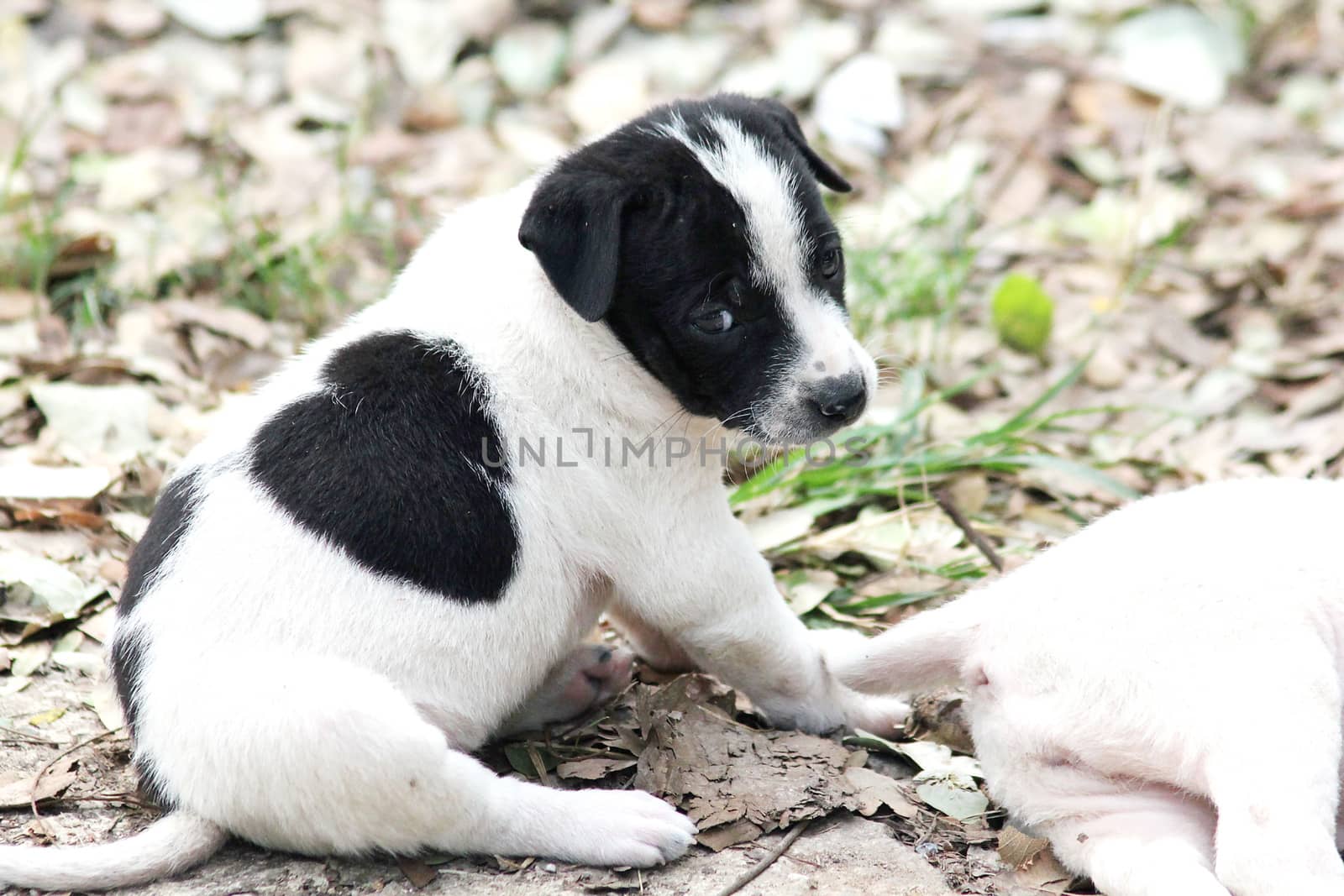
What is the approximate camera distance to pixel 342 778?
3.66 meters

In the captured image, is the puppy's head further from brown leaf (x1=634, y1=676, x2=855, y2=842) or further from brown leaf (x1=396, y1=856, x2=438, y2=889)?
brown leaf (x1=396, y1=856, x2=438, y2=889)

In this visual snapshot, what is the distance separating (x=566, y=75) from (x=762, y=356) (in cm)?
602

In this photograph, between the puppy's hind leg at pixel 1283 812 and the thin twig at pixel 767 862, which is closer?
the puppy's hind leg at pixel 1283 812

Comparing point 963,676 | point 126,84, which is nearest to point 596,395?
point 963,676

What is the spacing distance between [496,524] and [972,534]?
2.16 m

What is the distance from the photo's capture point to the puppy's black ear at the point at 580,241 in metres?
4.23

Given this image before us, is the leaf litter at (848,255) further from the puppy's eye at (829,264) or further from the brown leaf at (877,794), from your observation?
the puppy's eye at (829,264)

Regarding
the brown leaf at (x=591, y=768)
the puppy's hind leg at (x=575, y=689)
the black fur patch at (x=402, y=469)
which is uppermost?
the black fur patch at (x=402, y=469)

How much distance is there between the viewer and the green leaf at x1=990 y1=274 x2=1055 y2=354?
7508mm

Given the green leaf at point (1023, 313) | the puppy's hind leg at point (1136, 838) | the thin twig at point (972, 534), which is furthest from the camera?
the green leaf at point (1023, 313)

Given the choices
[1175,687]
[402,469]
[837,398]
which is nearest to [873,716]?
[837,398]

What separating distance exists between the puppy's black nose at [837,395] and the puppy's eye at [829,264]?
0.40 m

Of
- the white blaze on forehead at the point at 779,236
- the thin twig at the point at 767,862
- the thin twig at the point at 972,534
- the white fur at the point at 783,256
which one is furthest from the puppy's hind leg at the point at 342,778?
the thin twig at the point at 972,534

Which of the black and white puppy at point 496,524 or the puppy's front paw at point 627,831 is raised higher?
the black and white puppy at point 496,524
